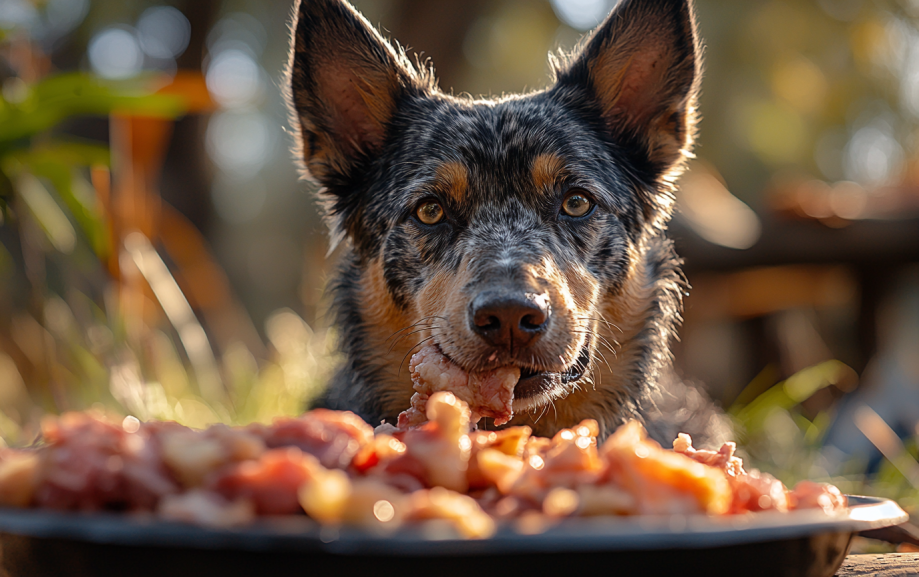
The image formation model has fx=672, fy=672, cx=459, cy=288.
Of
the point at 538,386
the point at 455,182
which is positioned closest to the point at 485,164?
the point at 455,182

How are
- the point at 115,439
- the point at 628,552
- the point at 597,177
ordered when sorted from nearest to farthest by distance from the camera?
the point at 628,552, the point at 115,439, the point at 597,177

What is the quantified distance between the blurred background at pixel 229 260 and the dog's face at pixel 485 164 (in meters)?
0.54

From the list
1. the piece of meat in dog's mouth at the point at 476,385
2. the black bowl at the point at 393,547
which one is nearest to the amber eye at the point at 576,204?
the piece of meat in dog's mouth at the point at 476,385

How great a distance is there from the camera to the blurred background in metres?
4.09

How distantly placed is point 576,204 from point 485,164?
420mm

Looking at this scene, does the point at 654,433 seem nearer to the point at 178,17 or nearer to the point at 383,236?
the point at 383,236

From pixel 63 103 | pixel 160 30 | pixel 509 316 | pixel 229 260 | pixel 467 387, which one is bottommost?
pixel 467 387

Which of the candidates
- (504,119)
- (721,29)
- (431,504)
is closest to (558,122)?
(504,119)

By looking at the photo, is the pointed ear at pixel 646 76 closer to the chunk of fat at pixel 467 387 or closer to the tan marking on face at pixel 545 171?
the tan marking on face at pixel 545 171

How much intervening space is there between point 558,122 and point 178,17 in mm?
9540

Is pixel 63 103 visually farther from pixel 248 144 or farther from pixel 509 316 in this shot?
pixel 248 144

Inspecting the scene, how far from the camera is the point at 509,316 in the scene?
2.05m

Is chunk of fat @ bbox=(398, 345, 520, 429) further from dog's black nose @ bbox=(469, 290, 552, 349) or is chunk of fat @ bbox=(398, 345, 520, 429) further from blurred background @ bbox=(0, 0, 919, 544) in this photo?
blurred background @ bbox=(0, 0, 919, 544)

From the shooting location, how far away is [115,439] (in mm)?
1220
